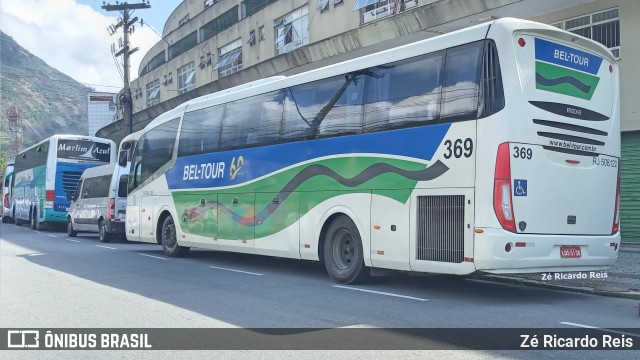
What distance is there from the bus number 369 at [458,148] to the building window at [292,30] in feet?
63.3

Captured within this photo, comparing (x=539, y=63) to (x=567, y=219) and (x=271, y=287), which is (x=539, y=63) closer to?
(x=567, y=219)

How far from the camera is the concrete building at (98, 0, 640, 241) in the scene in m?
14.9

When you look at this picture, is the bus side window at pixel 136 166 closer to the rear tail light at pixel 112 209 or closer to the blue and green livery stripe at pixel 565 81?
the rear tail light at pixel 112 209

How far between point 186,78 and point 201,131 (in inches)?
1094

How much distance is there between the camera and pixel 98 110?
85.9 meters

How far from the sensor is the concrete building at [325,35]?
14.9 m

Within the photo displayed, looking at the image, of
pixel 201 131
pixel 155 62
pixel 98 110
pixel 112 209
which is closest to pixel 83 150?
pixel 112 209

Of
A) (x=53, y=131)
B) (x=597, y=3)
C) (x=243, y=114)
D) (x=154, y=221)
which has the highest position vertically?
(x=53, y=131)

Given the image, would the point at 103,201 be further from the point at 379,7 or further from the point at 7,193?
the point at 7,193

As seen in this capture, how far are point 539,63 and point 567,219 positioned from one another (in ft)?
7.18

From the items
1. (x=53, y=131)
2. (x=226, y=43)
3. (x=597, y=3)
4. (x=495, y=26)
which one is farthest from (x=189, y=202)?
(x=53, y=131)

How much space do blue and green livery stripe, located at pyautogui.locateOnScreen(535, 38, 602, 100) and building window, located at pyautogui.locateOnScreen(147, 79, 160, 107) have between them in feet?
134

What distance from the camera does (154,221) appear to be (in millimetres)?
16500

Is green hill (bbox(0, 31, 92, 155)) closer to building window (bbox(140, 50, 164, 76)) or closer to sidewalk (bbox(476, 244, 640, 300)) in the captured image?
building window (bbox(140, 50, 164, 76))
